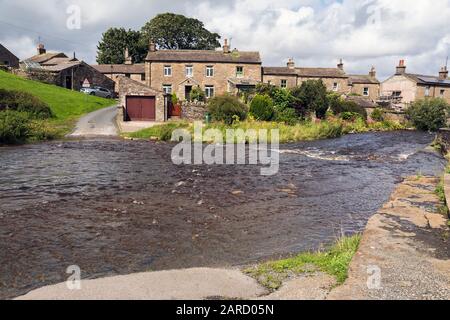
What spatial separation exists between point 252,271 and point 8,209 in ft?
27.4

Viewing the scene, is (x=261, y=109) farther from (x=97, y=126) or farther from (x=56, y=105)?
(x=56, y=105)

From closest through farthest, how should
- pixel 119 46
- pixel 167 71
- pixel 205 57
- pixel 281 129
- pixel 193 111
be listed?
pixel 281 129 → pixel 193 111 → pixel 167 71 → pixel 205 57 → pixel 119 46

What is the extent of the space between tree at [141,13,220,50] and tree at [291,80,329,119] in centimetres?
4880

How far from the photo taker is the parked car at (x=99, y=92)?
184ft

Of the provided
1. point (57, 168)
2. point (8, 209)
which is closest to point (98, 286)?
point (8, 209)

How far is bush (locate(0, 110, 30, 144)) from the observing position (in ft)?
84.1

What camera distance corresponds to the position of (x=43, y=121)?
33.0m

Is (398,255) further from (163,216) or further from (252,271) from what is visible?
(163,216)

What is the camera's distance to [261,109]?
37.7m

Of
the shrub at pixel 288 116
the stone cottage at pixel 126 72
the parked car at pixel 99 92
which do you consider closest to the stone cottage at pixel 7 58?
the stone cottage at pixel 126 72

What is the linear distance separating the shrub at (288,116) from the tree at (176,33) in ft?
167

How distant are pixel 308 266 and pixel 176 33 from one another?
83.9 metres

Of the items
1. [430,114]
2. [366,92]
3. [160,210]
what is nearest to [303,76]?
[366,92]

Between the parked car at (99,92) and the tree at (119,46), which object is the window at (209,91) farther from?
the tree at (119,46)
